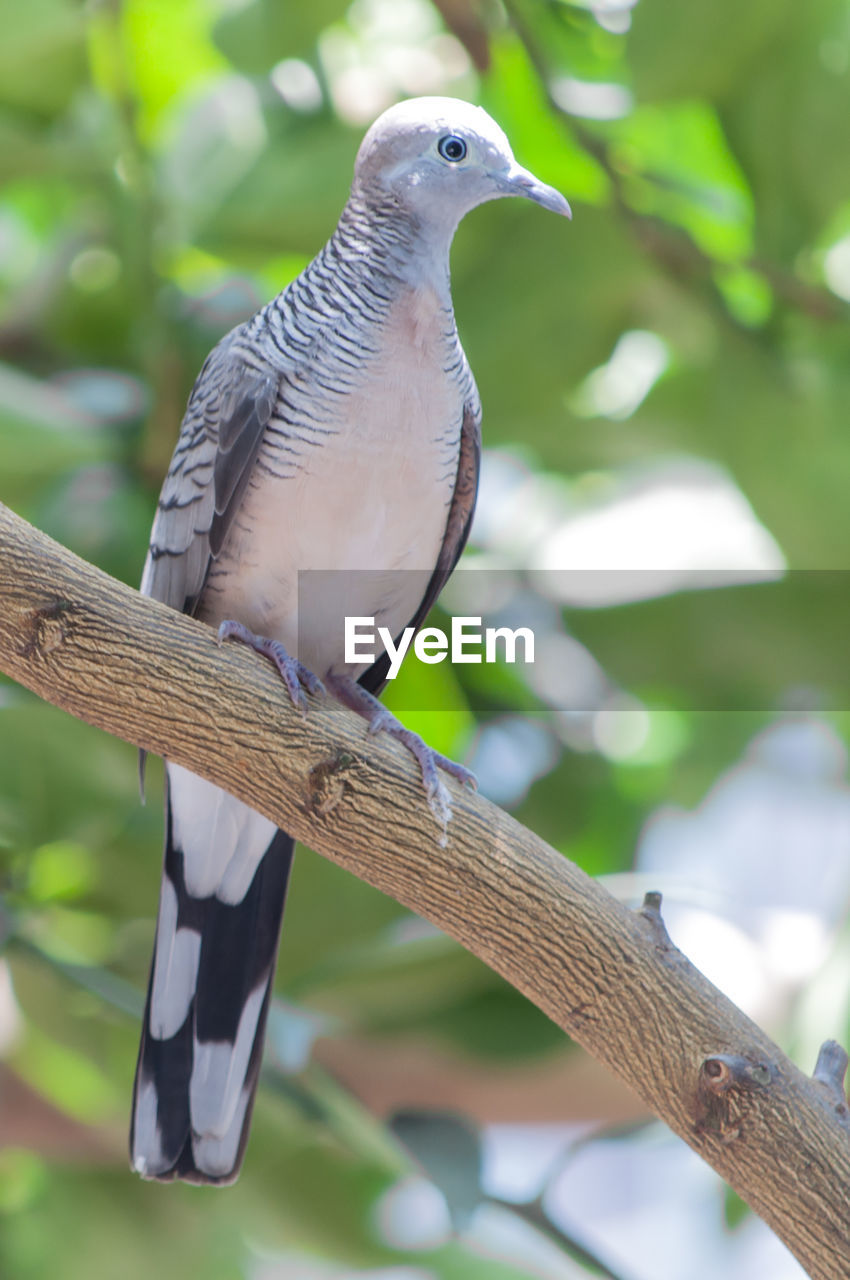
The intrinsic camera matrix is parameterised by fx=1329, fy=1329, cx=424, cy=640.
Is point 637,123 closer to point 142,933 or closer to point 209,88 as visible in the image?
point 209,88

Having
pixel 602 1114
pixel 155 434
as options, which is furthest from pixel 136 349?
pixel 602 1114

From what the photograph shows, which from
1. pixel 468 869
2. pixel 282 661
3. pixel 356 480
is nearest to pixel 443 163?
pixel 356 480

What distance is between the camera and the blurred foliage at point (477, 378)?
52.8 inches

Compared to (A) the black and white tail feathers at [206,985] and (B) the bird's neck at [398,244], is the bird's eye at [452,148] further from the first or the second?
(A) the black and white tail feathers at [206,985]

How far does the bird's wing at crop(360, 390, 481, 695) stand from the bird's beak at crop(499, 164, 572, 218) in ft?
0.73

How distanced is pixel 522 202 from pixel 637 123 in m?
0.22

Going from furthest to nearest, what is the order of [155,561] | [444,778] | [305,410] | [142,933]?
[142,933] < [155,561] < [305,410] < [444,778]

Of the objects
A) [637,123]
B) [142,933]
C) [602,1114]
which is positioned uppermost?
[637,123]

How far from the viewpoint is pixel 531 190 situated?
90 cm

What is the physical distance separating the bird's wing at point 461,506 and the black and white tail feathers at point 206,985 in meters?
0.26

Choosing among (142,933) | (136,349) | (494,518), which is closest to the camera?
(142,933)

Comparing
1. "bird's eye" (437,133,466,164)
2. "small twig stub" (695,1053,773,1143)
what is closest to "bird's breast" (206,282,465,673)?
"bird's eye" (437,133,466,164)

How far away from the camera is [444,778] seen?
91 centimetres

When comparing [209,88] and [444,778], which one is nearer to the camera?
[444,778]
